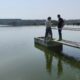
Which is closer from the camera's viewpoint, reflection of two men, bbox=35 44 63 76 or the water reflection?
the water reflection

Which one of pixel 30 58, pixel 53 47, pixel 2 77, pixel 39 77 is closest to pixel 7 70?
pixel 2 77

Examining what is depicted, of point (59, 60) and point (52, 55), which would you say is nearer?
point (59, 60)

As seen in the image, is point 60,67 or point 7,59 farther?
point 7,59

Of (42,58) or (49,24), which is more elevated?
(49,24)

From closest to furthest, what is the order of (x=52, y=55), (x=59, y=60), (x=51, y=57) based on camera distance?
(x=59, y=60), (x=51, y=57), (x=52, y=55)

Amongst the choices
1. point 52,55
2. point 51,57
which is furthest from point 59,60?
point 52,55

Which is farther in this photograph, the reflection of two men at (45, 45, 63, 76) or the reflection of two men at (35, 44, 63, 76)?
the reflection of two men at (35, 44, 63, 76)

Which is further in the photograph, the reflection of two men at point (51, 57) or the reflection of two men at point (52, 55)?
the reflection of two men at point (52, 55)

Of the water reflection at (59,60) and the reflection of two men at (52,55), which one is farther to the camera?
the reflection of two men at (52,55)

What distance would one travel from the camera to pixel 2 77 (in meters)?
Result: 9.52

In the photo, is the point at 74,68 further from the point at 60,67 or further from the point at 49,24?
the point at 49,24

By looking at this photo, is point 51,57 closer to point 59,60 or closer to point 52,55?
point 52,55

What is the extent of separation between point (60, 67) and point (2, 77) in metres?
2.92

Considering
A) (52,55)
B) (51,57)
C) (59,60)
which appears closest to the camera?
(59,60)
